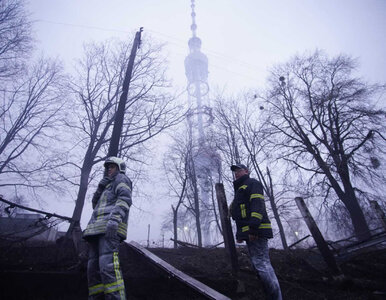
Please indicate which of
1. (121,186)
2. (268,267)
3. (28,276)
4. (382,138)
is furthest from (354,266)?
(382,138)

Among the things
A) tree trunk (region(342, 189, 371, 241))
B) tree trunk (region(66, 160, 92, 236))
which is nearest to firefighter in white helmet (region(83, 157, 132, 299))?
tree trunk (region(66, 160, 92, 236))

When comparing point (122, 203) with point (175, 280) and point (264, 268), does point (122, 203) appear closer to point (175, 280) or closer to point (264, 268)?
point (175, 280)

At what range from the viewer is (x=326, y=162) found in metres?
13.7

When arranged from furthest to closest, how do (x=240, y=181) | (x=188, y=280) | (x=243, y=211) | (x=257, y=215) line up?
(x=240, y=181), (x=243, y=211), (x=257, y=215), (x=188, y=280)

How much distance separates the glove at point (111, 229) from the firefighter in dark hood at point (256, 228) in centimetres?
220

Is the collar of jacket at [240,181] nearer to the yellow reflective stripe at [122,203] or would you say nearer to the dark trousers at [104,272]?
the yellow reflective stripe at [122,203]

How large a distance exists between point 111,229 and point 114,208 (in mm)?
322

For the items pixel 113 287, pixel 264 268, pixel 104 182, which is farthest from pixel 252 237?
pixel 104 182

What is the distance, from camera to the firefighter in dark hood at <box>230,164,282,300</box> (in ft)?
10.8

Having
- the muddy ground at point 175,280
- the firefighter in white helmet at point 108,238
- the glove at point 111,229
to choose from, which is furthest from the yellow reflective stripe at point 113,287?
the muddy ground at point 175,280

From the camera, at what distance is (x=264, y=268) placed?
3.38m

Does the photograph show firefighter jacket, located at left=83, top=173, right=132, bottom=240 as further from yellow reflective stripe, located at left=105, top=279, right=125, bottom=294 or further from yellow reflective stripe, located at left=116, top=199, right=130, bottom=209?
yellow reflective stripe, located at left=105, top=279, right=125, bottom=294

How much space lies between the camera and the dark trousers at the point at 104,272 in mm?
2678

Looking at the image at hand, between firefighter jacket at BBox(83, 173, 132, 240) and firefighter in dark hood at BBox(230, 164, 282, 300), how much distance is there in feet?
6.93
